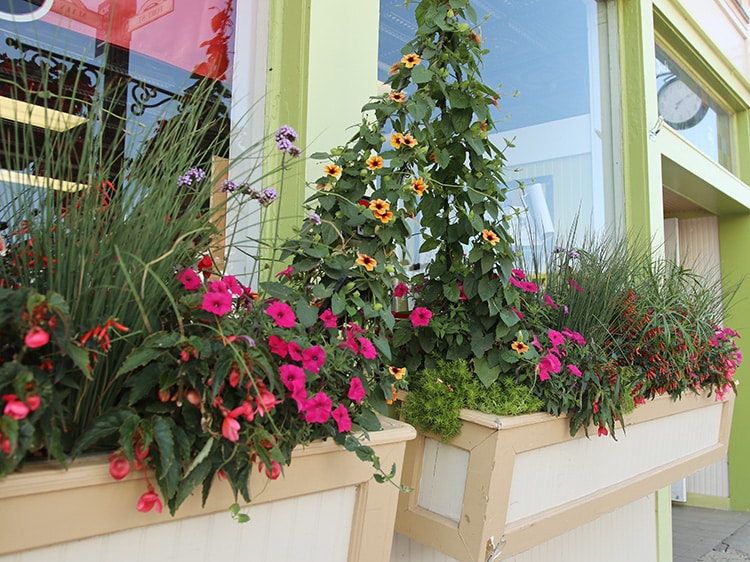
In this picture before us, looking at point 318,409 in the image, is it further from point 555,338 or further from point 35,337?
point 555,338

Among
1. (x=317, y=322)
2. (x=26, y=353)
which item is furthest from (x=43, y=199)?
(x=317, y=322)

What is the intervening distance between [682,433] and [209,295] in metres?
2.00

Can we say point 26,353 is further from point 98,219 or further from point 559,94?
point 559,94

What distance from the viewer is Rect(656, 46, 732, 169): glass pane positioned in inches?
162

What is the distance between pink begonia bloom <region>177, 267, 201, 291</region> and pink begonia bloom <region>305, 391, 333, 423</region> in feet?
0.86

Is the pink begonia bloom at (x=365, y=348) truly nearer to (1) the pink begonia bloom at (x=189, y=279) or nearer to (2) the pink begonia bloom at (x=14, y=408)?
(1) the pink begonia bloom at (x=189, y=279)

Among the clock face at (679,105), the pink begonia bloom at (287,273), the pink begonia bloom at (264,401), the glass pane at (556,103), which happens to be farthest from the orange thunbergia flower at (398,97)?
the clock face at (679,105)

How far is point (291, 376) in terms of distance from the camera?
0.89 metres

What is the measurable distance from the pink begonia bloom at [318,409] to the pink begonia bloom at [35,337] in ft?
1.29

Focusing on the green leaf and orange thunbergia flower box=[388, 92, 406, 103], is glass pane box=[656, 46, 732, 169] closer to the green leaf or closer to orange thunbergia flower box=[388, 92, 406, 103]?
orange thunbergia flower box=[388, 92, 406, 103]

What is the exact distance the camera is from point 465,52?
146cm

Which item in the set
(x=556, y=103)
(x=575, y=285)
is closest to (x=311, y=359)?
(x=575, y=285)

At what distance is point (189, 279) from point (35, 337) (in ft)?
0.97

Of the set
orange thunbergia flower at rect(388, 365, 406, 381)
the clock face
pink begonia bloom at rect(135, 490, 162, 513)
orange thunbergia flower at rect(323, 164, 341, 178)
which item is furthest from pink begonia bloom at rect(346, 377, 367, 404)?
the clock face
